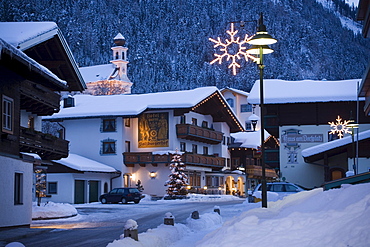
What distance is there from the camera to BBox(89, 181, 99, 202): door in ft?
183

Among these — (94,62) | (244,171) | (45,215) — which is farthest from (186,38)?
(45,215)

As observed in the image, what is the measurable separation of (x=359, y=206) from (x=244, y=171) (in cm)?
6686

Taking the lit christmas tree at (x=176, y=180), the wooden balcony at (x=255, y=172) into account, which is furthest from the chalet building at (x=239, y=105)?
the lit christmas tree at (x=176, y=180)

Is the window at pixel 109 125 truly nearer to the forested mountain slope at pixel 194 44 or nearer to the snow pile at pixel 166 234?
the snow pile at pixel 166 234

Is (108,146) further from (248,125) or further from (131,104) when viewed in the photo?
(248,125)

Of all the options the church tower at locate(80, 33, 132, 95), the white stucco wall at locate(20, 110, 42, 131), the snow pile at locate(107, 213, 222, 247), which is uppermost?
the church tower at locate(80, 33, 132, 95)

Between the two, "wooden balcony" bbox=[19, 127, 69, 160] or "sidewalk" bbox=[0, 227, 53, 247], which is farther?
"wooden balcony" bbox=[19, 127, 69, 160]

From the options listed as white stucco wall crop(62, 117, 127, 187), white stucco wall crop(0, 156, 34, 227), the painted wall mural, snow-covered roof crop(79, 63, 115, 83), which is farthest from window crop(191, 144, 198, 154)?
snow-covered roof crop(79, 63, 115, 83)

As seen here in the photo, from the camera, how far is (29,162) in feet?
87.1

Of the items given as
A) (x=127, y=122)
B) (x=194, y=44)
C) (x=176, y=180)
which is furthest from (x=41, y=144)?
(x=194, y=44)

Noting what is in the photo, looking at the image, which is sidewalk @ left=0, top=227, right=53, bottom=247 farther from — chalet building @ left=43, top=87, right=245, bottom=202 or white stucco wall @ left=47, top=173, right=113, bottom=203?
chalet building @ left=43, top=87, right=245, bottom=202

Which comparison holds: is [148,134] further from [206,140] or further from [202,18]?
[202,18]

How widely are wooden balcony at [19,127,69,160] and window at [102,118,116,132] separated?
25.7 m

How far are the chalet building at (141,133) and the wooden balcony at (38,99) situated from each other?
25979 millimetres
